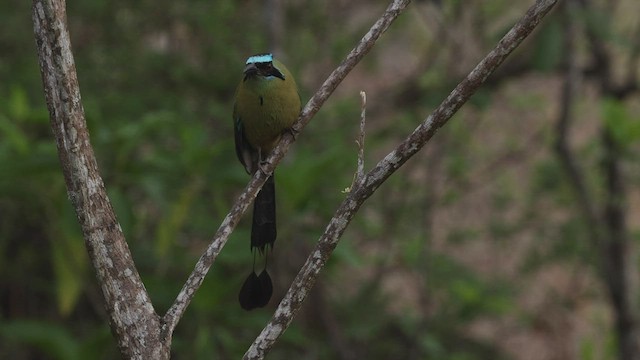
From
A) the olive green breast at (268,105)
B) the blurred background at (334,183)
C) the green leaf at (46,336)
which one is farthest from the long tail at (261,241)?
the green leaf at (46,336)

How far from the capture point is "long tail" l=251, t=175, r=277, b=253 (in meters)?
2.85

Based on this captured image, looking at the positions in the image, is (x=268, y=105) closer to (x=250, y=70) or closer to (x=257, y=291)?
(x=250, y=70)

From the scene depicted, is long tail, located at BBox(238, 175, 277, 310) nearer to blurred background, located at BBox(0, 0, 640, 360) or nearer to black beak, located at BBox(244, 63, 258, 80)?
black beak, located at BBox(244, 63, 258, 80)

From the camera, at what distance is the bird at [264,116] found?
292 centimetres

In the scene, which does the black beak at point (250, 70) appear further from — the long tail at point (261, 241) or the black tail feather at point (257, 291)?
the black tail feather at point (257, 291)

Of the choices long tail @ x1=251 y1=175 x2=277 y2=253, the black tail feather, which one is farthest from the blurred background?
the black tail feather

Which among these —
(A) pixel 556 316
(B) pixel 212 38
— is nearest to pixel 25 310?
(B) pixel 212 38

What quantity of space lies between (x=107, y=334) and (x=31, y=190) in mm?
675

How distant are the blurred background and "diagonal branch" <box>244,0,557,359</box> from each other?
4.85 ft

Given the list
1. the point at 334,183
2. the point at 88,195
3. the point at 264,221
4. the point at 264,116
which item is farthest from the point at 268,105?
the point at 334,183

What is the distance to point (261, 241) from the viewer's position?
2.85 metres

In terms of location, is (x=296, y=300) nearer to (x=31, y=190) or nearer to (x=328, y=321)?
(x=31, y=190)

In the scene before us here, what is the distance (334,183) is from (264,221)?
219cm

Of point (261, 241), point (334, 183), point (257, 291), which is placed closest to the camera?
point (257, 291)
